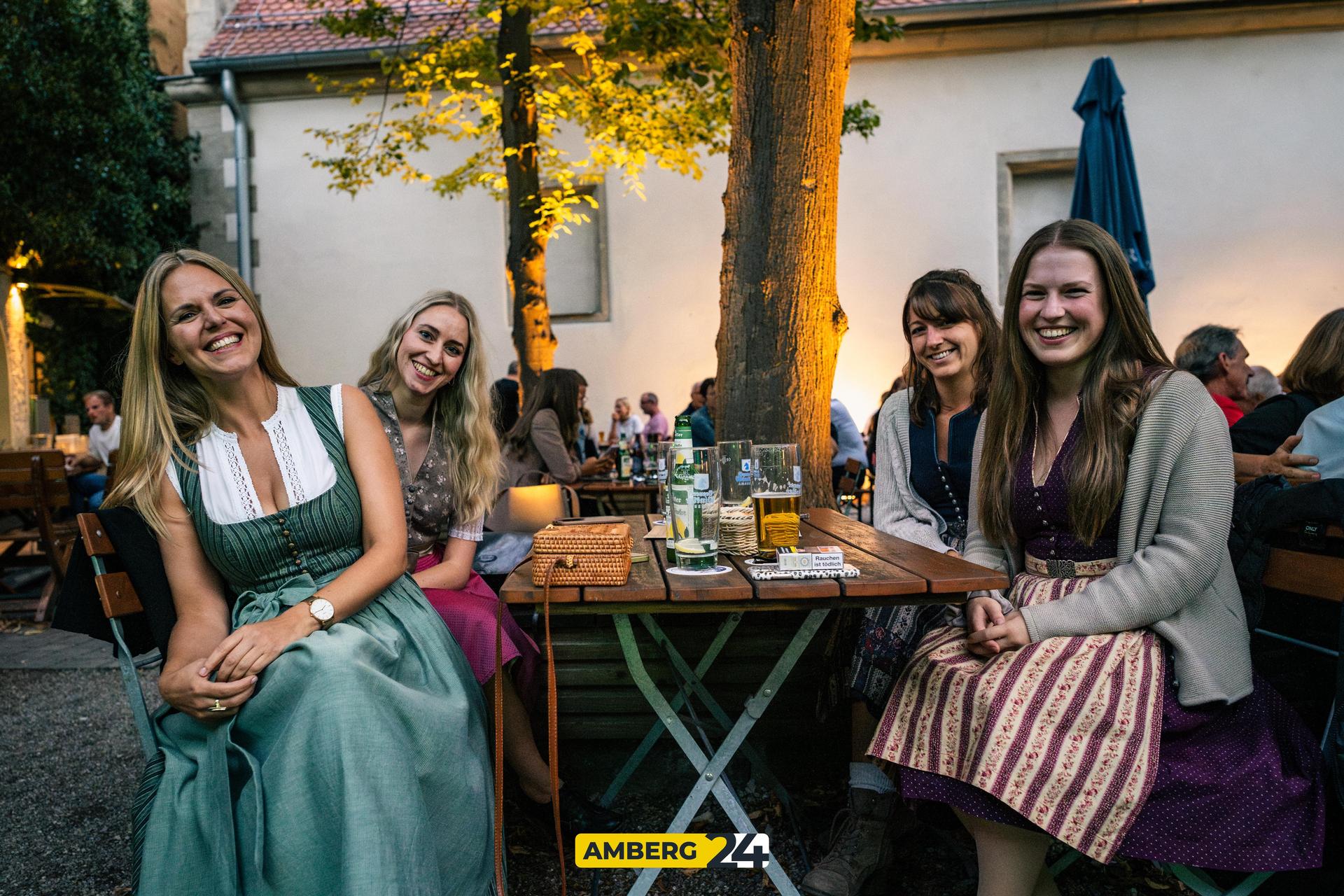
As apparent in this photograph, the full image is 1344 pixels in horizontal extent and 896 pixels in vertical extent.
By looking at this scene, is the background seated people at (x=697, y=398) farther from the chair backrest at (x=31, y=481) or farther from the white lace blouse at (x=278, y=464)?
the white lace blouse at (x=278, y=464)

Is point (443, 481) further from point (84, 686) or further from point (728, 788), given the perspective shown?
point (84, 686)

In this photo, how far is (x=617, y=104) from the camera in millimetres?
8008

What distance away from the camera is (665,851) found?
1850mm

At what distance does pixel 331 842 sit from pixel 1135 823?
147 cm

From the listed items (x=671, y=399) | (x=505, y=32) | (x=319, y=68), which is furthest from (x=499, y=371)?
(x=505, y=32)

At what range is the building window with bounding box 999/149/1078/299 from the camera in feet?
36.2

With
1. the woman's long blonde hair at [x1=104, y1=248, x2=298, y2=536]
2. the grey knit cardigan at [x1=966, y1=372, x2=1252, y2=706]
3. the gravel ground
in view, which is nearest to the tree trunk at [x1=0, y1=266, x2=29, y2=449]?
the gravel ground

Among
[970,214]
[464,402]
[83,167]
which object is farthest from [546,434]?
[83,167]

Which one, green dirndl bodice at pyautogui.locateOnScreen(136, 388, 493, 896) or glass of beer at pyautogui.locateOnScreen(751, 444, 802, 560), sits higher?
glass of beer at pyautogui.locateOnScreen(751, 444, 802, 560)

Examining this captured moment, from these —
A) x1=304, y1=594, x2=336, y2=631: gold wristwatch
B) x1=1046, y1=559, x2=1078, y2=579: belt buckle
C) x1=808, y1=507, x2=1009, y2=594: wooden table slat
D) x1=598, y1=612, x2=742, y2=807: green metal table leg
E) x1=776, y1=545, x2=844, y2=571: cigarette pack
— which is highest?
x1=776, y1=545, x2=844, y2=571: cigarette pack

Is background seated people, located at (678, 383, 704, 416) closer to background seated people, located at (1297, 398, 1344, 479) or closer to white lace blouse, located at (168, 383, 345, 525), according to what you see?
background seated people, located at (1297, 398, 1344, 479)

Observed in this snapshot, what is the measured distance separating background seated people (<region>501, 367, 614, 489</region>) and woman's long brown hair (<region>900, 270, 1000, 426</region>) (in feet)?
8.94

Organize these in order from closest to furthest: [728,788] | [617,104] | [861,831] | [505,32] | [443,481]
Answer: [728,788] < [861,831] < [443,481] < [505,32] < [617,104]

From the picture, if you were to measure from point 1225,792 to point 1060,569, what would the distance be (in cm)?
55
